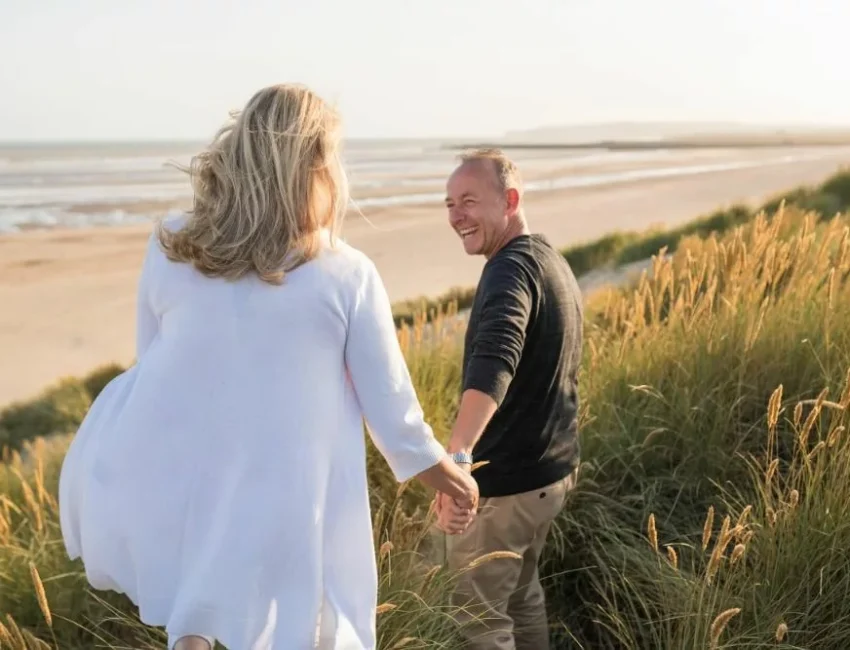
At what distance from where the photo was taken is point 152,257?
7.18 feet

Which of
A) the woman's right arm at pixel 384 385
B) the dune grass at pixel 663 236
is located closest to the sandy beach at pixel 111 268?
the dune grass at pixel 663 236

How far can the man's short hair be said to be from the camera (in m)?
2.92

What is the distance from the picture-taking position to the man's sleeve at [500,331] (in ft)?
8.61

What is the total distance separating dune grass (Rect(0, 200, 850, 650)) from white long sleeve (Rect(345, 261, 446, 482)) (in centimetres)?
48

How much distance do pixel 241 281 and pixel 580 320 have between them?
1361 mm

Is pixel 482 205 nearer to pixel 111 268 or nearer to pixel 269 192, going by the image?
pixel 269 192

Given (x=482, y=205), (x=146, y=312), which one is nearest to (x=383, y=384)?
(x=146, y=312)

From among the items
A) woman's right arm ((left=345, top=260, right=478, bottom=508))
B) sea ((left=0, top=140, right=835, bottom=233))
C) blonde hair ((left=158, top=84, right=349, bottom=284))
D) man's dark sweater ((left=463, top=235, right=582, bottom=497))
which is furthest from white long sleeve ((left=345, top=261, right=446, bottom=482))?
sea ((left=0, top=140, right=835, bottom=233))

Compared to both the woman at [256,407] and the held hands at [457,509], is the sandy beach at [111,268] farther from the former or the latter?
the woman at [256,407]

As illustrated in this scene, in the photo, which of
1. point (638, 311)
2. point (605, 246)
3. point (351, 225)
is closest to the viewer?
point (638, 311)

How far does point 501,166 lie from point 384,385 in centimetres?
109

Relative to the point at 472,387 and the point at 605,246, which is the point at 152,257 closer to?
the point at 472,387

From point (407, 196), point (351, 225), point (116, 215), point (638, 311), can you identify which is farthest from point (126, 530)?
point (407, 196)

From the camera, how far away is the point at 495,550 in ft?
9.59
